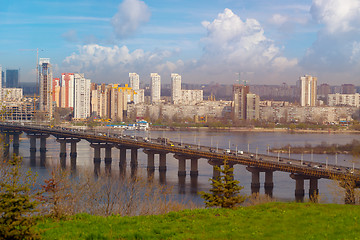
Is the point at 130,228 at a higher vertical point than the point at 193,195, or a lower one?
higher

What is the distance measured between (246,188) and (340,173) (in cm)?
343

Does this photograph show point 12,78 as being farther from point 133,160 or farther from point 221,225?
point 221,225

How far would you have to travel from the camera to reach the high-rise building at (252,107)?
7900cm

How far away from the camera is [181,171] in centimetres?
2298

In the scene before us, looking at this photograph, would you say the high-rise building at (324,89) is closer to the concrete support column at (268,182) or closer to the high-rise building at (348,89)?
the high-rise building at (348,89)

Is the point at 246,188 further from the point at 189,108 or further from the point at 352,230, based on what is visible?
the point at 189,108

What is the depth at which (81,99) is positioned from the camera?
75.2 meters

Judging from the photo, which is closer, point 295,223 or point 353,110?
point 295,223

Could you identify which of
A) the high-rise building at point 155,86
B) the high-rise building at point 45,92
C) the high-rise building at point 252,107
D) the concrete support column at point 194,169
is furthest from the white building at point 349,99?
the concrete support column at point 194,169

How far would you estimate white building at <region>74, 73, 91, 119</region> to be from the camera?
244 feet

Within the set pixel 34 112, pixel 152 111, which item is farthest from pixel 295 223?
pixel 152 111

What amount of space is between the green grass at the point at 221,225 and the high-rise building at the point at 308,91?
102 m

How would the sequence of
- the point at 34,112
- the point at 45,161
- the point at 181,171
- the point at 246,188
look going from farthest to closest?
the point at 34,112 → the point at 45,161 → the point at 181,171 → the point at 246,188

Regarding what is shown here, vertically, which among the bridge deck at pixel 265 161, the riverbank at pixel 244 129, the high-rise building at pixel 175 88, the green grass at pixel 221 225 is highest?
the high-rise building at pixel 175 88
